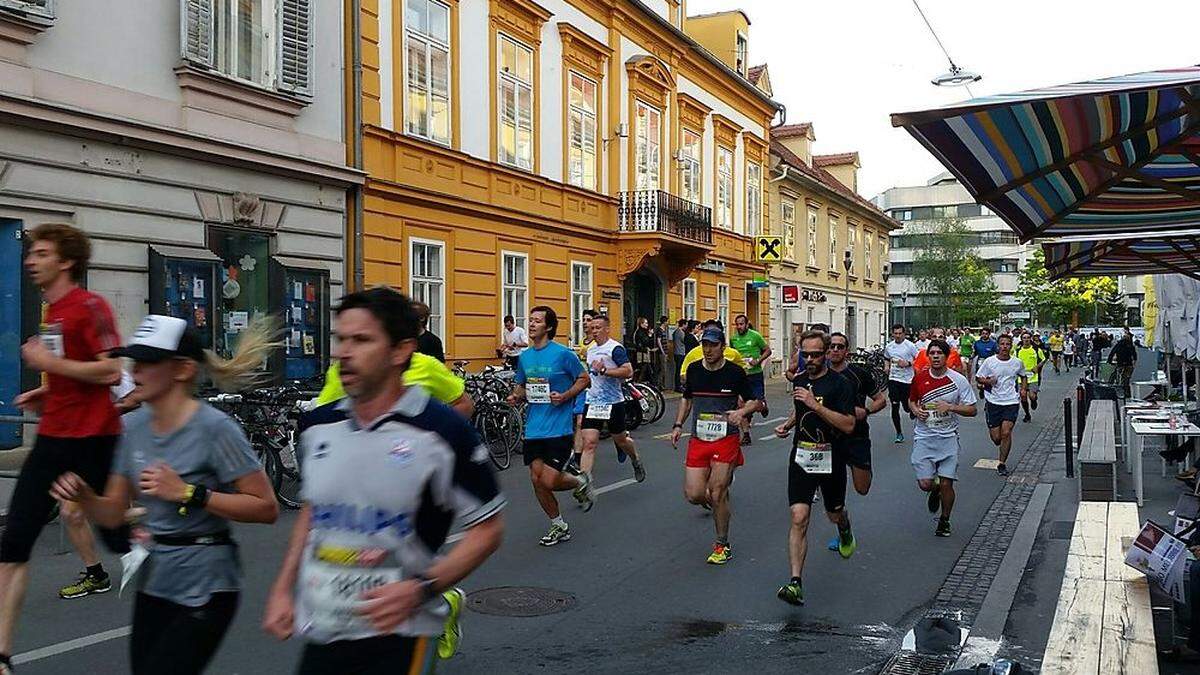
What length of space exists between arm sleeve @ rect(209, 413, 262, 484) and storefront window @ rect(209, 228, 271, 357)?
35.6 feet

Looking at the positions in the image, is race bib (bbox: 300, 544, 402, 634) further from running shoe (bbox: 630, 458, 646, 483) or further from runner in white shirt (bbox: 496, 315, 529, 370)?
runner in white shirt (bbox: 496, 315, 529, 370)

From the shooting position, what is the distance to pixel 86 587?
675 cm

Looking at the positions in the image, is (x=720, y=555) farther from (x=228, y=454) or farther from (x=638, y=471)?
(x=228, y=454)

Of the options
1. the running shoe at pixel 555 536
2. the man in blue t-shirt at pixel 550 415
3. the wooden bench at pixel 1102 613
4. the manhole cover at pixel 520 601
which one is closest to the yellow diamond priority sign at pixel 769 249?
the man in blue t-shirt at pixel 550 415

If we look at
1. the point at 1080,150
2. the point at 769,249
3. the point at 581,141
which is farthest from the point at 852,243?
the point at 1080,150

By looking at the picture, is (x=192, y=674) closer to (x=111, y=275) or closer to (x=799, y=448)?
(x=799, y=448)

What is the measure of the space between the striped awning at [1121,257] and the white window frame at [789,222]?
1067 inches

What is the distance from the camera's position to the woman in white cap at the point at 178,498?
329cm

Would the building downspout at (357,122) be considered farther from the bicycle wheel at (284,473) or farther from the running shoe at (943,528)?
the running shoe at (943,528)

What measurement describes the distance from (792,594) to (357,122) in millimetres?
11781

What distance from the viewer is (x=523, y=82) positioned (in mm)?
21109

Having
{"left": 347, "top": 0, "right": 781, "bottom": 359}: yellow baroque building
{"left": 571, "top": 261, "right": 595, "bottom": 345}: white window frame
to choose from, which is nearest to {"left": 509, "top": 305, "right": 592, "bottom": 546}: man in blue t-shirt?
{"left": 347, "top": 0, "right": 781, "bottom": 359}: yellow baroque building

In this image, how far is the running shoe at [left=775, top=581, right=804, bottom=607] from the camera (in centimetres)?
679

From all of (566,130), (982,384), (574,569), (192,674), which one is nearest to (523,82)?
(566,130)
